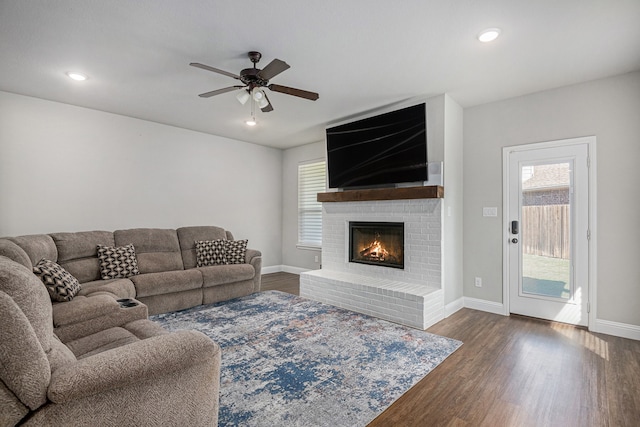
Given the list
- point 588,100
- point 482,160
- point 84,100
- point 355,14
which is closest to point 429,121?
point 482,160

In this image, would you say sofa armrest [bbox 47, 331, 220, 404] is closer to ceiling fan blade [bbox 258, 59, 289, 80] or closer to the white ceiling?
ceiling fan blade [bbox 258, 59, 289, 80]

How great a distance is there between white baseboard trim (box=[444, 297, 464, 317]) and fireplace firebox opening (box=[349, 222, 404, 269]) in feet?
2.32

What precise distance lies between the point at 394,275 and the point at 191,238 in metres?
2.95

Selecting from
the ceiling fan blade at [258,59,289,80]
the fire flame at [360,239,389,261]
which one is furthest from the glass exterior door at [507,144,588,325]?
the ceiling fan blade at [258,59,289,80]

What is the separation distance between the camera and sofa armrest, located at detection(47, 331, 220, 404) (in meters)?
1.09

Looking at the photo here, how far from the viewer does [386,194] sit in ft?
13.3

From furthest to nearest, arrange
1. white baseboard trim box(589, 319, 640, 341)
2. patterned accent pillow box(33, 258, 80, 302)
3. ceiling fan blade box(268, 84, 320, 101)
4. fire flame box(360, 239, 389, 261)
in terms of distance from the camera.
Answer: fire flame box(360, 239, 389, 261) → white baseboard trim box(589, 319, 640, 341) → ceiling fan blade box(268, 84, 320, 101) → patterned accent pillow box(33, 258, 80, 302)

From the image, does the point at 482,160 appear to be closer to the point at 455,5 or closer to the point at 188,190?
the point at 455,5

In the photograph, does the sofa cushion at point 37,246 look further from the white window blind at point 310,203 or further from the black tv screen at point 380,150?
Answer: the white window blind at point 310,203

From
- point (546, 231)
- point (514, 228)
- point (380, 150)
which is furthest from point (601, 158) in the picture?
point (380, 150)

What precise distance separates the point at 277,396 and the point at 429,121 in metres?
3.36

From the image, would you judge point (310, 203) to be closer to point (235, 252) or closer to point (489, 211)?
point (235, 252)

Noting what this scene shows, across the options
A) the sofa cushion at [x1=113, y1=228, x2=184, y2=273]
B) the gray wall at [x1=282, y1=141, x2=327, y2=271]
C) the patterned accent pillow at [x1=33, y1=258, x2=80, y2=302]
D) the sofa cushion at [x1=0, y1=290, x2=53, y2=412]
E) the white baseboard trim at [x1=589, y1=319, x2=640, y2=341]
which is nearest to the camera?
the sofa cushion at [x1=0, y1=290, x2=53, y2=412]

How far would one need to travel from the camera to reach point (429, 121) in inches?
153
